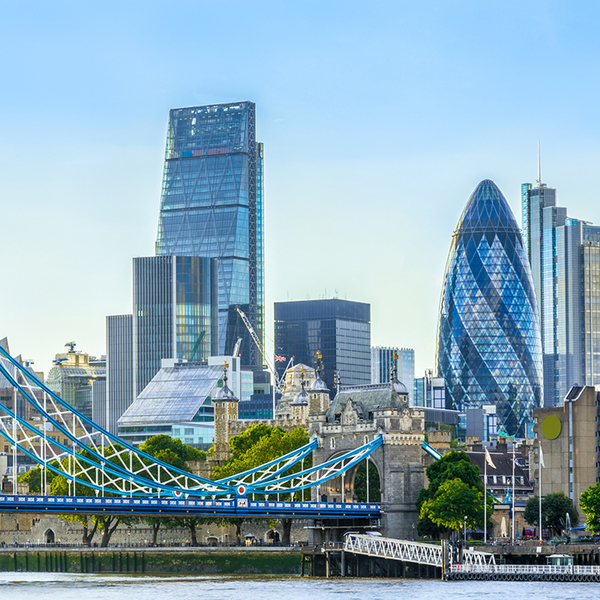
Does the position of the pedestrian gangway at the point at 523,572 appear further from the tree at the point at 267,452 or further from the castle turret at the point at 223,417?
the castle turret at the point at 223,417

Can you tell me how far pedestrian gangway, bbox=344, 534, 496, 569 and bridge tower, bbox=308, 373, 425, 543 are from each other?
464 inches

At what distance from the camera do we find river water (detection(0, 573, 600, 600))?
319ft

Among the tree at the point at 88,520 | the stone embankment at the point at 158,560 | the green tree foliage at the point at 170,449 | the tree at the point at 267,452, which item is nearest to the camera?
the stone embankment at the point at 158,560

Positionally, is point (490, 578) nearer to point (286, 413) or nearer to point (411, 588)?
point (411, 588)

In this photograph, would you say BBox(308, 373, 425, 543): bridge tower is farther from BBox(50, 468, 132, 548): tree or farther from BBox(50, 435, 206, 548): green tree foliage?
BBox(50, 468, 132, 548): tree

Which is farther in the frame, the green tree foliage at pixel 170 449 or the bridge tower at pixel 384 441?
the green tree foliage at pixel 170 449

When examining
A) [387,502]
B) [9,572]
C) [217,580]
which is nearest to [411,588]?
[217,580]

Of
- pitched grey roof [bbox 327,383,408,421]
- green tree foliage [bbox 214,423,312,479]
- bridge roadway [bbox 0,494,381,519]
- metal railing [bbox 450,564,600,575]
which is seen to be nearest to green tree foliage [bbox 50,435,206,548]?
green tree foliage [bbox 214,423,312,479]

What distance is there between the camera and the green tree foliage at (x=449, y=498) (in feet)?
425

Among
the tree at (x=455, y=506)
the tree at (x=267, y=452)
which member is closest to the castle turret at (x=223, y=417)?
the tree at (x=267, y=452)

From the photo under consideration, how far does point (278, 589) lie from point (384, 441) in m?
31.8

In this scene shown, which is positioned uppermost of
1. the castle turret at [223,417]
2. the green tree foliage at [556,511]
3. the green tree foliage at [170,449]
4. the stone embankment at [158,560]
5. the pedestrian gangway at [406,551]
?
the castle turret at [223,417]

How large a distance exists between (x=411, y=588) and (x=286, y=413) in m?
95.3

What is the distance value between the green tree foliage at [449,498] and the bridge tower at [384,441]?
156 cm
